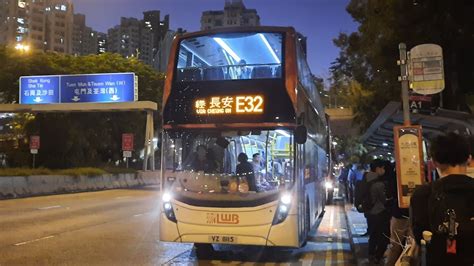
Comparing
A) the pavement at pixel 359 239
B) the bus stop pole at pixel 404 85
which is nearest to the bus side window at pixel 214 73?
the bus stop pole at pixel 404 85

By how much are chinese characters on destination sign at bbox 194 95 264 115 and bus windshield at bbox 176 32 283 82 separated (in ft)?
1.47

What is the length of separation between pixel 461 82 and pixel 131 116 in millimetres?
30443

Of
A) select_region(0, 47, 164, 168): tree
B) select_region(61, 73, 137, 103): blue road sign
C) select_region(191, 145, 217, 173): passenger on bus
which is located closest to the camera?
select_region(191, 145, 217, 173): passenger on bus

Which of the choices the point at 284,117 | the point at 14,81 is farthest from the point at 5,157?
the point at 284,117

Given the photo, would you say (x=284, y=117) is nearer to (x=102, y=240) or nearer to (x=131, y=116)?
(x=102, y=240)

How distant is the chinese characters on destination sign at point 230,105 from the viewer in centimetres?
893

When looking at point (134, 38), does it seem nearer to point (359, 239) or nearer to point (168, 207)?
point (359, 239)

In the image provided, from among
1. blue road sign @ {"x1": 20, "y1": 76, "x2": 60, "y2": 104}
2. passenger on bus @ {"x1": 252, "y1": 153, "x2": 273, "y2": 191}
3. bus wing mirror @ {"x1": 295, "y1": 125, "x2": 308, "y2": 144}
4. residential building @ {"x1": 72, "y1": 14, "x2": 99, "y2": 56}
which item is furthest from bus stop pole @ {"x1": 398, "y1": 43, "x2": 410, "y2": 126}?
residential building @ {"x1": 72, "y1": 14, "x2": 99, "y2": 56}

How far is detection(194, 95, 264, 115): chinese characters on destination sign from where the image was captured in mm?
8930

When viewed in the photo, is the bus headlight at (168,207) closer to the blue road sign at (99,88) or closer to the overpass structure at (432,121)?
the overpass structure at (432,121)

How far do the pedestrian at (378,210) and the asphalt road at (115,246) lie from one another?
0.80 m

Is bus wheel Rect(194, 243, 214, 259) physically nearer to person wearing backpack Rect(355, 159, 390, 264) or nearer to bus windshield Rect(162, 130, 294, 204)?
bus windshield Rect(162, 130, 294, 204)

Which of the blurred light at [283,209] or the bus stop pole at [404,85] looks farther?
the blurred light at [283,209]

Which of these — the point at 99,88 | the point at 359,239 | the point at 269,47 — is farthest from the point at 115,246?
the point at 99,88
